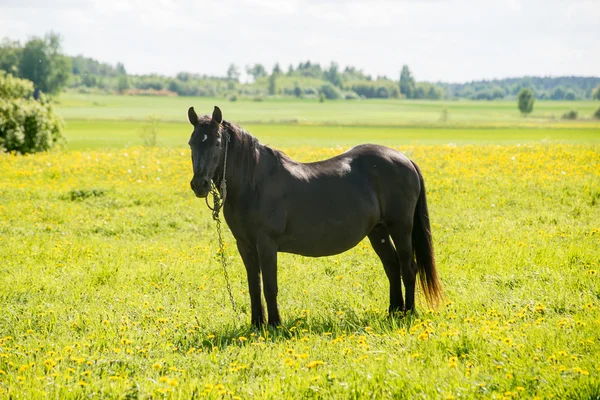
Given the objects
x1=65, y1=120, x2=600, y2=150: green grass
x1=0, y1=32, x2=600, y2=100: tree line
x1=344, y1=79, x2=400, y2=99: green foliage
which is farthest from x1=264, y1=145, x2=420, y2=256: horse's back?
x1=344, y1=79, x2=400, y2=99: green foliage

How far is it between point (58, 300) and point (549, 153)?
17.3 metres

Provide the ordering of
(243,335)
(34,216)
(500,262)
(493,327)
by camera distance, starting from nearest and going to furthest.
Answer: (493,327), (243,335), (500,262), (34,216)

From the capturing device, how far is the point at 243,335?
622 centimetres

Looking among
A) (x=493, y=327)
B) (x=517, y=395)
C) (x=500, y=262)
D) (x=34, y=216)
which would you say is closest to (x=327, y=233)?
(x=493, y=327)

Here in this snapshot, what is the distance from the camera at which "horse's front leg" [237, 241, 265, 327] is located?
6.30m

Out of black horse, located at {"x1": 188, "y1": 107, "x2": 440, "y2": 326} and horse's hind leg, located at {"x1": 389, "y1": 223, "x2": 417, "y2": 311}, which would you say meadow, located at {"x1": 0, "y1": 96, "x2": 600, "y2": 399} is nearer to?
horse's hind leg, located at {"x1": 389, "y1": 223, "x2": 417, "y2": 311}

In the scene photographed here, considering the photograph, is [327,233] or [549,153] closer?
[327,233]

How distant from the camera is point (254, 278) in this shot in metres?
6.34

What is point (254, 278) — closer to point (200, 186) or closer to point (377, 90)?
point (200, 186)

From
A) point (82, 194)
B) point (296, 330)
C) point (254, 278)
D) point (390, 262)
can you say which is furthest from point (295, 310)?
point (82, 194)

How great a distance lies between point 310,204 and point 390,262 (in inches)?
57.8

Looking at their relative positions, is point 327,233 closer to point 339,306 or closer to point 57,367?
point 339,306

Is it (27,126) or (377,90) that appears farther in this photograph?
(377,90)

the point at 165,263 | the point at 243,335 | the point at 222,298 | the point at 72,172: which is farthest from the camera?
the point at 72,172
